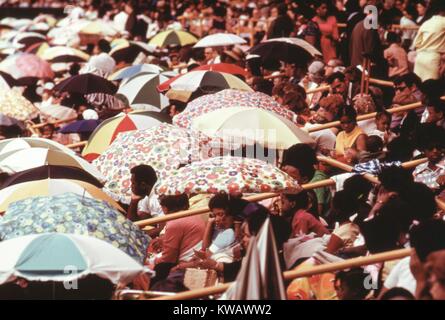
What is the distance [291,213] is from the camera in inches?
379

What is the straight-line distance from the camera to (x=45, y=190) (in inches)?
396

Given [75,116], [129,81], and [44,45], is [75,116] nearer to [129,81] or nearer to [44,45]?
[129,81]

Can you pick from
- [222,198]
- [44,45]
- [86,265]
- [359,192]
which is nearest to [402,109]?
[359,192]

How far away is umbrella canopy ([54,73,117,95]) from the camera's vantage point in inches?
683

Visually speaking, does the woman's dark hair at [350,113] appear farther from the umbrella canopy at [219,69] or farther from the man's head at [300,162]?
the umbrella canopy at [219,69]

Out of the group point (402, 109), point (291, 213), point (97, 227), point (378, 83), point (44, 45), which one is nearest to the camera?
point (97, 227)

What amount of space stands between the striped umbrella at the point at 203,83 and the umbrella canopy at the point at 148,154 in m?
2.94

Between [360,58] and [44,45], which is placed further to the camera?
[44,45]

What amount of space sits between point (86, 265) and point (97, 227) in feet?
3.90

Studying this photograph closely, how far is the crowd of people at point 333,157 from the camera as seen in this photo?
819 centimetres

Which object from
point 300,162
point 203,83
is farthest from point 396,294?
point 203,83

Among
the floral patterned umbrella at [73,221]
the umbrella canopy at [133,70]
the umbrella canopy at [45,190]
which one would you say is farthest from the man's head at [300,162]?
the umbrella canopy at [133,70]

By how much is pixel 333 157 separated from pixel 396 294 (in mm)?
5195

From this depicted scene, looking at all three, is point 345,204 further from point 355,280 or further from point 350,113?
point 350,113
